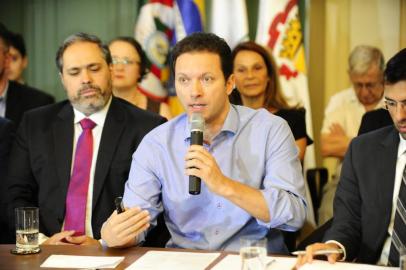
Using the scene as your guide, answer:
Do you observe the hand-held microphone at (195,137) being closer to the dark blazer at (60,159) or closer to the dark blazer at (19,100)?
the dark blazer at (60,159)

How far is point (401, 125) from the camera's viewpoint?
233cm

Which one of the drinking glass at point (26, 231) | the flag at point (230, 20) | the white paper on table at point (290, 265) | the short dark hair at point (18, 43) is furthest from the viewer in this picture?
the short dark hair at point (18, 43)

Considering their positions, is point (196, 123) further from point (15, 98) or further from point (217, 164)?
point (15, 98)

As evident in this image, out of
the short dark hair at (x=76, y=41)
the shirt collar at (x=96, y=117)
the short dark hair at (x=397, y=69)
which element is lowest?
the shirt collar at (x=96, y=117)

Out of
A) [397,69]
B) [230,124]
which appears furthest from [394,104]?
[230,124]

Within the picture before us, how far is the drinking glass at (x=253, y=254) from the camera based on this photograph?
1859 mm

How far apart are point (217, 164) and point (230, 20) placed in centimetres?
277

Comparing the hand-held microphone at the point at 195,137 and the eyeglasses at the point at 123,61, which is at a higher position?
the eyeglasses at the point at 123,61


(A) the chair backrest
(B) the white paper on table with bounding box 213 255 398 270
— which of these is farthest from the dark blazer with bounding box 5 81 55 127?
(B) the white paper on table with bounding box 213 255 398 270

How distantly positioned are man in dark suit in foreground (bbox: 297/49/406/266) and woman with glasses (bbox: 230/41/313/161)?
57.0 inches

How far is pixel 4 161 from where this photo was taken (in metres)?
3.24

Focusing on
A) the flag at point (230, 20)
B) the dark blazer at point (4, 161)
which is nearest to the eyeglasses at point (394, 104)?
the dark blazer at point (4, 161)

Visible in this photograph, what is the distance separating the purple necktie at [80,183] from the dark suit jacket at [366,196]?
3.61 ft

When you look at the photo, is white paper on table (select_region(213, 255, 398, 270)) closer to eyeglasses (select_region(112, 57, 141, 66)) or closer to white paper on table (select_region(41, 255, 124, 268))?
white paper on table (select_region(41, 255, 124, 268))
